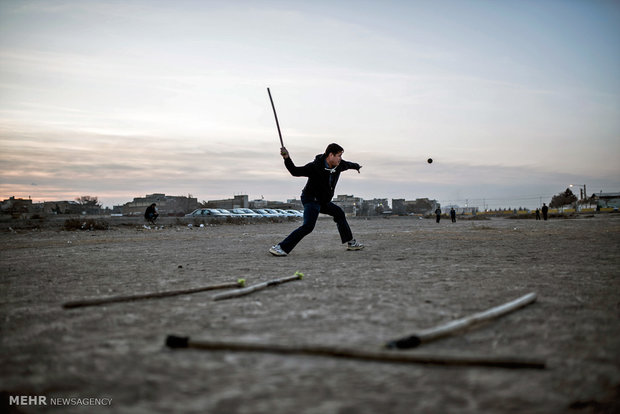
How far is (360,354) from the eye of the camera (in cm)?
206

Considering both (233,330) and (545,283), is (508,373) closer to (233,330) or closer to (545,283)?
(233,330)

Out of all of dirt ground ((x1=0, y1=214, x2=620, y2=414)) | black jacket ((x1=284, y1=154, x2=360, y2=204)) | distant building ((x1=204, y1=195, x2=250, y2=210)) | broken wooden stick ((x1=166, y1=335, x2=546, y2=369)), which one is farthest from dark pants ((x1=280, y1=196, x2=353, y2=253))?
distant building ((x1=204, y1=195, x2=250, y2=210))

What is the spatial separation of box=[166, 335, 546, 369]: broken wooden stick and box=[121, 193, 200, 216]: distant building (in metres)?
69.4

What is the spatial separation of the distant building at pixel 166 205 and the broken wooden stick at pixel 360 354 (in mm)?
69426

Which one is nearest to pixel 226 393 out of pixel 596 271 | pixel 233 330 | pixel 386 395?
pixel 386 395

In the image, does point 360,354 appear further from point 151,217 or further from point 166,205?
point 166,205

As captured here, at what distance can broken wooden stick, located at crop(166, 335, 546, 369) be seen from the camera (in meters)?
1.94

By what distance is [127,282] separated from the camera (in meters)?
4.70

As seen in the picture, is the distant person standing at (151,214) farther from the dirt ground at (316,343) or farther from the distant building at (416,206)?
the distant building at (416,206)

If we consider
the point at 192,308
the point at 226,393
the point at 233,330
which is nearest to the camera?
the point at 226,393

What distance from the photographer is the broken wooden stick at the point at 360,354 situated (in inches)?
76.5

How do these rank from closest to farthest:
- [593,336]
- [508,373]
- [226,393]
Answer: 1. [226,393]
2. [508,373]
3. [593,336]

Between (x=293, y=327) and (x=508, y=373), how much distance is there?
131 cm

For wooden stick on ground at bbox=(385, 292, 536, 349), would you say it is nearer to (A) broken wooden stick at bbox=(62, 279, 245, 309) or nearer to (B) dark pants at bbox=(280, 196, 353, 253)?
(A) broken wooden stick at bbox=(62, 279, 245, 309)
